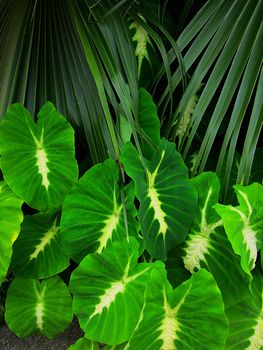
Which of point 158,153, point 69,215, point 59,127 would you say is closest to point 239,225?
point 158,153

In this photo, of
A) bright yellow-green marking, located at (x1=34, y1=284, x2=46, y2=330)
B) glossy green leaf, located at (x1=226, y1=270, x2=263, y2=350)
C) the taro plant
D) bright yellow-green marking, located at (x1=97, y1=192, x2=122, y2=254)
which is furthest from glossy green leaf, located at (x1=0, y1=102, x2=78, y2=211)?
glossy green leaf, located at (x1=226, y1=270, x2=263, y2=350)

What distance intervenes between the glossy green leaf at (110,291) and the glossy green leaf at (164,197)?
0.24 ft

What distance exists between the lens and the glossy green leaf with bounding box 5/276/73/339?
1.11 meters

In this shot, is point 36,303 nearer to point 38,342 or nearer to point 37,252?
point 37,252

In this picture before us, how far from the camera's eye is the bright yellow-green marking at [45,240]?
42.9 inches

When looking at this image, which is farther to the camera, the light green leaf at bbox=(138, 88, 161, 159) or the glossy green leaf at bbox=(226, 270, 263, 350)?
the light green leaf at bbox=(138, 88, 161, 159)

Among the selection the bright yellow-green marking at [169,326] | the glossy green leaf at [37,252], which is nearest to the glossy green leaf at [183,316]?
the bright yellow-green marking at [169,326]

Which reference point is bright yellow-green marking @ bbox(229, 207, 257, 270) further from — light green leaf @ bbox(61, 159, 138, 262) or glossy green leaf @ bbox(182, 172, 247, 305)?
light green leaf @ bbox(61, 159, 138, 262)

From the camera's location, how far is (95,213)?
102 centimetres

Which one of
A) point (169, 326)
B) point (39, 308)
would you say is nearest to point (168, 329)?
point (169, 326)

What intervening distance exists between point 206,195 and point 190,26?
450mm

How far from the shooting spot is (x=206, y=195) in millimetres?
1038

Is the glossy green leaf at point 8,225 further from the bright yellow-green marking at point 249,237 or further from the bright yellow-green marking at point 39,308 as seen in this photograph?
the bright yellow-green marking at point 249,237

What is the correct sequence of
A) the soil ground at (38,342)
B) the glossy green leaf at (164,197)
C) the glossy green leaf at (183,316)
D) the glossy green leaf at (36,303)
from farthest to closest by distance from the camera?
1. the soil ground at (38,342)
2. the glossy green leaf at (36,303)
3. the glossy green leaf at (164,197)
4. the glossy green leaf at (183,316)
